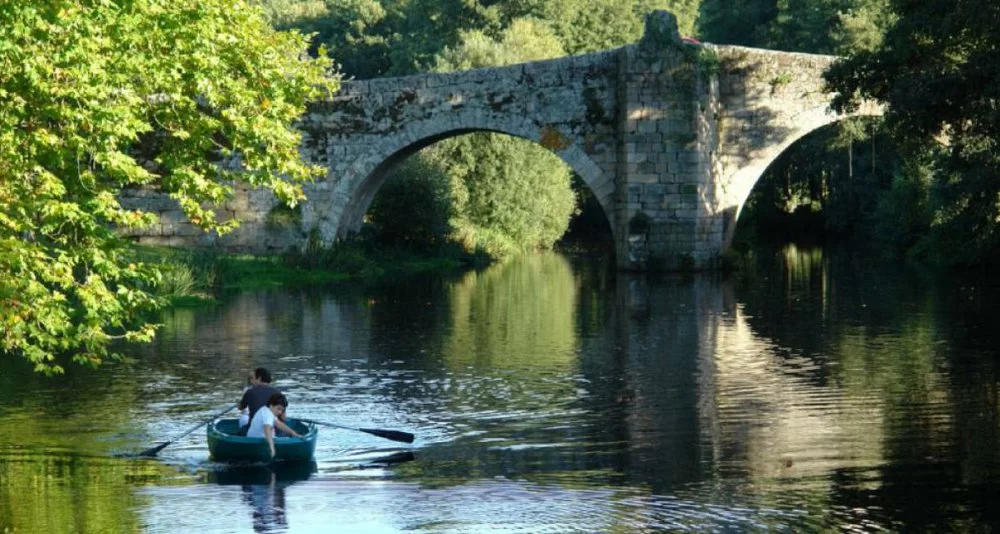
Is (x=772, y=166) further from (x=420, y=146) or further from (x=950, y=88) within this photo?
(x=950, y=88)

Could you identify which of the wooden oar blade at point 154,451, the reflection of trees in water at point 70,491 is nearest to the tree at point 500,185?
the wooden oar blade at point 154,451

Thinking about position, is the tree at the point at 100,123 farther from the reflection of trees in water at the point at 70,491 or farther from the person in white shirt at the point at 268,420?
the person in white shirt at the point at 268,420

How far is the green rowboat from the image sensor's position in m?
12.5

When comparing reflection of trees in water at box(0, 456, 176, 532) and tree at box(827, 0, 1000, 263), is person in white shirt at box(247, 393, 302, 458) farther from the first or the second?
tree at box(827, 0, 1000, 263)

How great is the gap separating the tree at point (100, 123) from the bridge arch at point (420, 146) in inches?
741

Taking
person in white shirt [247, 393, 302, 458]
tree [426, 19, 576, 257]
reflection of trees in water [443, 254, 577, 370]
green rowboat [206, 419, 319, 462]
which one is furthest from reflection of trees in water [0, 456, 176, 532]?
tree [426, 19, 576, 257]

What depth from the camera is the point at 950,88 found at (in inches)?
835

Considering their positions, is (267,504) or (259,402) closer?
(267,504)

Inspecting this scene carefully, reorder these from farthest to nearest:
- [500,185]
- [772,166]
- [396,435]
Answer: [772,166] → [500,185] → [396,435]

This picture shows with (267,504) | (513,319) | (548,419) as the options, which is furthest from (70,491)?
(513,319)

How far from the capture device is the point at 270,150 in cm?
1228

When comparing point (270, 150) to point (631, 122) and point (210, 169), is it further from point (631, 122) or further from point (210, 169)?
point (631, 122)

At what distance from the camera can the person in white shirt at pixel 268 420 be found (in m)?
12.5

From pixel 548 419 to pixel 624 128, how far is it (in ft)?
53.7
